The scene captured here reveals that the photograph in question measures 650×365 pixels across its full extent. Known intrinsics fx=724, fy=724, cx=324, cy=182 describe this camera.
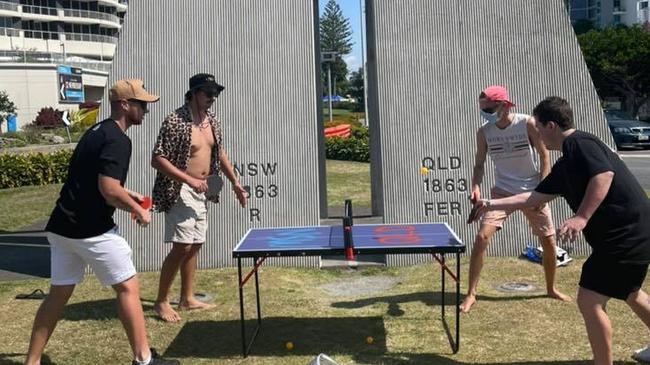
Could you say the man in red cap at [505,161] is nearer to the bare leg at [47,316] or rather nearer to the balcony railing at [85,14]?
the bare leg at [47,316]

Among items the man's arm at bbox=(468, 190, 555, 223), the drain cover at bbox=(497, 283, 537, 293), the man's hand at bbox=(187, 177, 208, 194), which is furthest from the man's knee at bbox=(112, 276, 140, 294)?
the drain cover at bbox=(497, 283, 537, 293)

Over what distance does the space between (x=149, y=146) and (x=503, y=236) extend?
3945mm

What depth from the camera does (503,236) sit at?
7867mm

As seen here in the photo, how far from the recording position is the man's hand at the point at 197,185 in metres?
5.52

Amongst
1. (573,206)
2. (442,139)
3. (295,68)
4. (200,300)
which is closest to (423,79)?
(442,139)

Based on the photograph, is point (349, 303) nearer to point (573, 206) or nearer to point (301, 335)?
point (301, 335)

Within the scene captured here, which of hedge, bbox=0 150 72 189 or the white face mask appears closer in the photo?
the white face mask

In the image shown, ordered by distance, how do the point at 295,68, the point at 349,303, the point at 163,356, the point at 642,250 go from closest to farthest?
the point at 642,250
the point at 163,356
the point at 349,303
the point at 295,68

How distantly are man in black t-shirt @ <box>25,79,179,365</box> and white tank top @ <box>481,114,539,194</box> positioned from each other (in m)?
2.98

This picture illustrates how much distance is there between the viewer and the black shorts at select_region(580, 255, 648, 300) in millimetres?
3975

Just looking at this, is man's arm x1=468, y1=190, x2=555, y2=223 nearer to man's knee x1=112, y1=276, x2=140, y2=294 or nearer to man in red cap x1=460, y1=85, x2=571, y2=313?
man in red cap x1=460, y1=85, x2=571, y2=313

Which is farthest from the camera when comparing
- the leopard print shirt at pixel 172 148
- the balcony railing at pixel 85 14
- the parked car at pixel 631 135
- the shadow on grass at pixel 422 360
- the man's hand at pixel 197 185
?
the balcony railing at pixel 85 14

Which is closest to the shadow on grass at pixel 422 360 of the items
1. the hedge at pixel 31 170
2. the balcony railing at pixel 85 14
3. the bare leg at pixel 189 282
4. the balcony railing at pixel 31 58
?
the bare leg at pixel 189 282

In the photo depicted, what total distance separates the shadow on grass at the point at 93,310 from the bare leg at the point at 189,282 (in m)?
0.34
